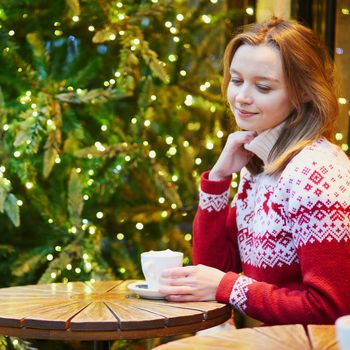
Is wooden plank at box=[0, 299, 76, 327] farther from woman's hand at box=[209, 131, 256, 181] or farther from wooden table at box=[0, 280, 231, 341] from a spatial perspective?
woman's hand at box=[209, 131, 256, 181]

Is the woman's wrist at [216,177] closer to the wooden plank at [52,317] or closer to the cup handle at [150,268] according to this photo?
the cup handle at [150,268]

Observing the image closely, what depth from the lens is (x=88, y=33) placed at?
3.78m

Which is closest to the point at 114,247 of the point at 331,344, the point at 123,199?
the point at 123,199

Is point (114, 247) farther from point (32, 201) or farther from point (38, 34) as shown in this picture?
point (38, 34)

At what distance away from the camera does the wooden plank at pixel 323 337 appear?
140cm

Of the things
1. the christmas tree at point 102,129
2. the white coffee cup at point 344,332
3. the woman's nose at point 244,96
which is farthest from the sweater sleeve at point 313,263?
the christmas tree at point 102,129

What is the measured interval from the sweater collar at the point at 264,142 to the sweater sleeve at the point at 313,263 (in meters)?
0.20

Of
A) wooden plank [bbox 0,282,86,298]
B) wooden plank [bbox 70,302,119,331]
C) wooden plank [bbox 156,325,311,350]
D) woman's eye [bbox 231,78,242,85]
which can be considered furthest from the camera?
woman's eye [bbox 231,78,242,85]

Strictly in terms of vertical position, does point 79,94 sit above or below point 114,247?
above

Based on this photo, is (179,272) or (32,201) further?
(32,201)

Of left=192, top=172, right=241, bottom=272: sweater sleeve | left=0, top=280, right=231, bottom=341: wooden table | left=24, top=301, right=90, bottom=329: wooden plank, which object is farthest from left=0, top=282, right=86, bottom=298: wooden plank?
left=192, top=172, right=241, bottom=272: sweater sleeve

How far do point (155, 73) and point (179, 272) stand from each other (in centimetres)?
149

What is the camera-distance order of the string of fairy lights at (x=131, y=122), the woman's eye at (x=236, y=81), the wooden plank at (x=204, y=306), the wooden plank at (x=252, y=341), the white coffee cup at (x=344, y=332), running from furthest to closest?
the string of fairy lights at (x=131, y=122) < the woman's eye at (x=236, y=81) < the wooden plank at (x=204, y=306) < the wooden plank at (x=252, y=341) < the white coffee cup at (x=344, y=332)

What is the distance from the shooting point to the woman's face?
210 cm
